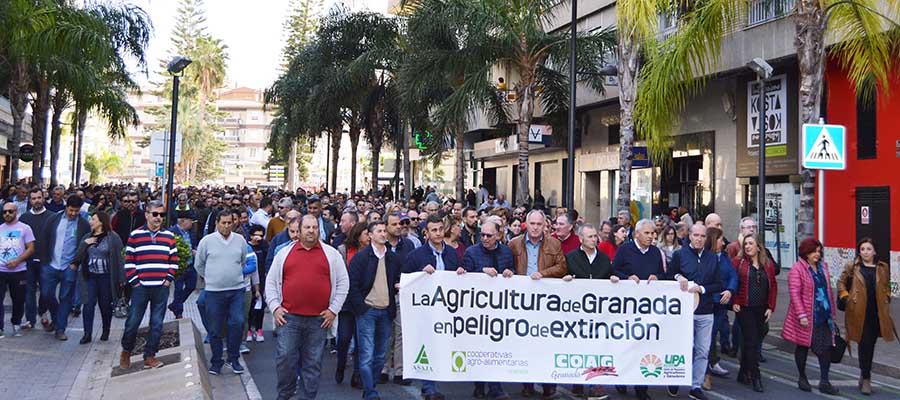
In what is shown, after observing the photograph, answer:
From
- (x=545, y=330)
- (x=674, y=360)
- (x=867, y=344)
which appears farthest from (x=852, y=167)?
(x=545, y=330)

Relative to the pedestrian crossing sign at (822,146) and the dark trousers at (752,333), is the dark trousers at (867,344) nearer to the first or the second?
the dark trousers at (752,333)

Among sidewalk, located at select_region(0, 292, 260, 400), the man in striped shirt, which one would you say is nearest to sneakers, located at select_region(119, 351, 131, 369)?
the man in striped shirt

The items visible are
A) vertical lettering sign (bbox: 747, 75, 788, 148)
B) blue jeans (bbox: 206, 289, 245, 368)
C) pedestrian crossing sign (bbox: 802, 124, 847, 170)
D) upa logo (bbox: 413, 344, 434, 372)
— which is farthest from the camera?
vertical lettering sign (bbox: 747, 75, 788, 148)

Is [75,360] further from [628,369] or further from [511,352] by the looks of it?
[628,369]

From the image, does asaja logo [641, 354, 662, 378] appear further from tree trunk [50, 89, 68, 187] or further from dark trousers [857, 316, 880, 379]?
tree trunk [50, 89, 68, 187]

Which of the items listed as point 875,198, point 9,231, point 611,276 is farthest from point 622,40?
point 9,231

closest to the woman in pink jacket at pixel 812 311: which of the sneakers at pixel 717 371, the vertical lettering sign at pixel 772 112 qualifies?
the sneakers at pixel 717 371

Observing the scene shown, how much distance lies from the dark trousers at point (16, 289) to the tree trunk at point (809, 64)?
35.6 feet

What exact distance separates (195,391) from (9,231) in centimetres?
485

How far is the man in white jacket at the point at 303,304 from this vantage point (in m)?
6.93

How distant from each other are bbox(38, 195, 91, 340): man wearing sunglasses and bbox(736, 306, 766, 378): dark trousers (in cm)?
824

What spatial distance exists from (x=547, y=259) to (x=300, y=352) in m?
2.67

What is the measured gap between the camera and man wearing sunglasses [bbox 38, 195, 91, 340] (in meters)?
10.8

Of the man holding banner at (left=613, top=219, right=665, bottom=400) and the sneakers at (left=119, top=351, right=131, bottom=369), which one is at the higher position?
the man holding banner at (left=613, top=219, right=665, bottom=400)
